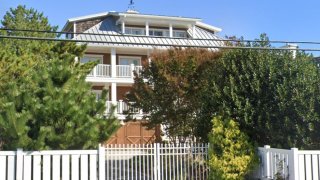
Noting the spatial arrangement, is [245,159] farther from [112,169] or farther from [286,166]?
[112,169]

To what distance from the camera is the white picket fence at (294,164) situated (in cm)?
1123

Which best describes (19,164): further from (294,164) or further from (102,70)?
(102,70)

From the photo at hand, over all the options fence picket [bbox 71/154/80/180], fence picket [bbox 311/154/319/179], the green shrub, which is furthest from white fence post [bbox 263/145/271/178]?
fence picket [bbox 71/154/80/180]

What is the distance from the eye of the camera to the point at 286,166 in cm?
1159

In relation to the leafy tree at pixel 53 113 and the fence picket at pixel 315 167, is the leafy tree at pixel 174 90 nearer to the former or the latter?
the leafy tree at pixel 53 113

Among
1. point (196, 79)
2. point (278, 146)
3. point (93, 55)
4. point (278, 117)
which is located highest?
point (93, 55)

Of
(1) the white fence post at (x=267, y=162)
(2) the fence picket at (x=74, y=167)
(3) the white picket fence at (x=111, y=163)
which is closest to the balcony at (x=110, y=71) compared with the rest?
(3) the white picket fence at (x=111, y=163)

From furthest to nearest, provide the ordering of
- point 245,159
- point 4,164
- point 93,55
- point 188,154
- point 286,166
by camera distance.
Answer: point 93,55, point 188,154, point 245,159, point 286,166, point 4,164

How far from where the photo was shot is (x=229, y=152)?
12.7 m

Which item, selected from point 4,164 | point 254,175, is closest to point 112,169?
point 4,164

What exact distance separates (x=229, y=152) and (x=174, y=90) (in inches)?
189

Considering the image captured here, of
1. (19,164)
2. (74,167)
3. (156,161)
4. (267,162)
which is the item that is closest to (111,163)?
(156,161)

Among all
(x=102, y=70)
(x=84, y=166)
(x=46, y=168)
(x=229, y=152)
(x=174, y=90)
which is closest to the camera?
(x=46, y=168)

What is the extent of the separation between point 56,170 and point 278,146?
22.1ft
